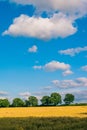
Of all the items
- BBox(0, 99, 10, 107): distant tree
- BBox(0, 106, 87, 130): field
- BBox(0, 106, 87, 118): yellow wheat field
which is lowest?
BBox(0, 106, 87, 130): field

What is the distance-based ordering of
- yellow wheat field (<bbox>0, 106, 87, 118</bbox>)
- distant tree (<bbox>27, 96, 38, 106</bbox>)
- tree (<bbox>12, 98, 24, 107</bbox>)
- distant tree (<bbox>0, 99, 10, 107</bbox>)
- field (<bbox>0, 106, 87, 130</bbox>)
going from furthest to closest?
distant tree (<bbox>27, 96, 38, 106</bbox>) → tree (<bbox>12, 98, 24, 107</bbox>) → distant tree (<bbox>0, 99, 10, 107</bbox>) → yellow wheat field (<bbox>0, 106, 87, 118</bbox>) → field (<bbox>0, 106, 87, 130</bbox>)

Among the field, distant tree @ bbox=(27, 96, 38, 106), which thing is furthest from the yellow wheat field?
distant tree @ bbox=(27, 96, 38, 106)

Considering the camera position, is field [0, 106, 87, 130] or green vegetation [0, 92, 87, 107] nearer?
field [0, 106, 87, 130]

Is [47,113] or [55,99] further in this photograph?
[55,99]

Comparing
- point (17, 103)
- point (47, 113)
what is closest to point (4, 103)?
point (17, 103)

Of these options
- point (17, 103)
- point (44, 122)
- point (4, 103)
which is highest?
point (17, 103)

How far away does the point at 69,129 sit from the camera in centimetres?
2081

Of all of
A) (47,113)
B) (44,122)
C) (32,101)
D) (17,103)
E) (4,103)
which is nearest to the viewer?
(44,122)

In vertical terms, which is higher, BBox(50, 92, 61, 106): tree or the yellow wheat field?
BBox(50, 92, 61, 106): tree

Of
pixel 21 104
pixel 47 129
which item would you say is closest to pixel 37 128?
pixel 47 129

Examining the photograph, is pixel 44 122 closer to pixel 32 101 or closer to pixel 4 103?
pixel 4 103

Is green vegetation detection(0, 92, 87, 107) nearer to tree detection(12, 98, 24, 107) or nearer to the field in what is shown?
tree detection(12, 98, 24, 107)

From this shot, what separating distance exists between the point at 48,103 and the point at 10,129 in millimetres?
105533

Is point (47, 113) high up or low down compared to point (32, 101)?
down
